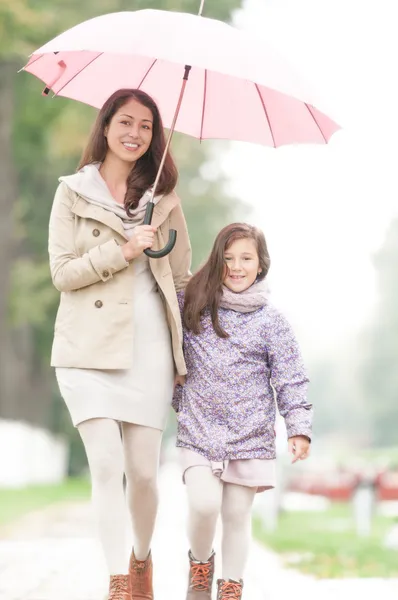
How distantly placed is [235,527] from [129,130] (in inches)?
69.2

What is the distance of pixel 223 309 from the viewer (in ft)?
17.9

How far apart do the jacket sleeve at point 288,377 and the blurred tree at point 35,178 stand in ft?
43.8

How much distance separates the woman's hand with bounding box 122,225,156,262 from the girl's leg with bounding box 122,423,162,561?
2.42ft

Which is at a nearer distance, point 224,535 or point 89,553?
point 224,535

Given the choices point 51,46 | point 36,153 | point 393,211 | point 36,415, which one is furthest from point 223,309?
point 393,211

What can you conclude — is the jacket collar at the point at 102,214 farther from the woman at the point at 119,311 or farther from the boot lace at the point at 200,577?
the boot lace at the point at 200,577

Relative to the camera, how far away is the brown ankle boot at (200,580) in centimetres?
541

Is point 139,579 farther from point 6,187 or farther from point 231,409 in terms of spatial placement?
point 6,187

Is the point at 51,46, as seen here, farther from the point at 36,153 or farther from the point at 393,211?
the point at 393,211

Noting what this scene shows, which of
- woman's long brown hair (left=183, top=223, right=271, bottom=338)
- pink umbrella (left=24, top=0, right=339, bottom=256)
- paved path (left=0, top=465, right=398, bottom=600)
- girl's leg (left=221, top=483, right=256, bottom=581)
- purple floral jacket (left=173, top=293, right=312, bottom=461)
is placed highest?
pink umbrella (left=24, top=0, right=339, bottom=256)

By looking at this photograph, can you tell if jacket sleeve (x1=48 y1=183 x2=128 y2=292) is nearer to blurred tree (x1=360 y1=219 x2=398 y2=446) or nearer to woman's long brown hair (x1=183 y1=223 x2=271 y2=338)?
woman's long brown hair (x1=183 y1=223 x2=271 y2=338)

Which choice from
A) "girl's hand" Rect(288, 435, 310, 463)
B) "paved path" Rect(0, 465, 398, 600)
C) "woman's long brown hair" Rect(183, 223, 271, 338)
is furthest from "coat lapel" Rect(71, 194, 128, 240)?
"paved path" Rect(0, 465, 398, 600)

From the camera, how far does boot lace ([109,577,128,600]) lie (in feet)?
16.7

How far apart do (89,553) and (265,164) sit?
101 feet
